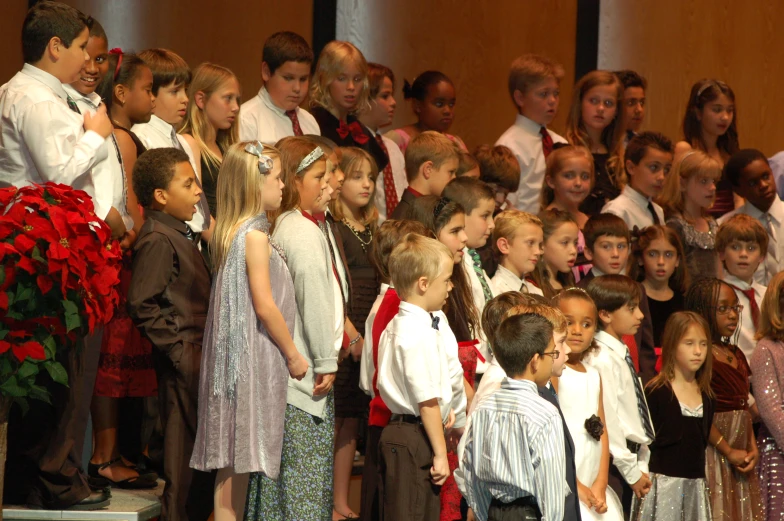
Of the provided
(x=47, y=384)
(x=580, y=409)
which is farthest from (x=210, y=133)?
(x=580, y=409)

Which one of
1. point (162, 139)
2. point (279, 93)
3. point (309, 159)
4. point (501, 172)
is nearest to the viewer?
point (309, 159)

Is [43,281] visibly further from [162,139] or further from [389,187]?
[389,187]

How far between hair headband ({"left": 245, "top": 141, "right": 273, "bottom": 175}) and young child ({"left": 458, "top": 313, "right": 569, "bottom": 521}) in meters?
1.00

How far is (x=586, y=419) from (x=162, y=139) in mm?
2110

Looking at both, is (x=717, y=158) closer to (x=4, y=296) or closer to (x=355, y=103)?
(x=355, y=103)

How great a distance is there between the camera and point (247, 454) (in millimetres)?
3814

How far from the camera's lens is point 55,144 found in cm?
386

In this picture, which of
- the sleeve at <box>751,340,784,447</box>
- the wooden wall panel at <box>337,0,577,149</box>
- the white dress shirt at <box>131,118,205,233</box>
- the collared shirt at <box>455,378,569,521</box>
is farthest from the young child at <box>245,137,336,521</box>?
the wooden wall panel at <box>337,0,577,149</box>

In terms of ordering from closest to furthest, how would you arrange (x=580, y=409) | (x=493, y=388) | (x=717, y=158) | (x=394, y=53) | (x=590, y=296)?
1. (x=493, y=388)
2. (x=580, y=409)
3. (x=590, y=296)
4. (x=717, y=158)
5. (x=394, y=53)

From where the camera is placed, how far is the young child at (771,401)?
18.2 ft

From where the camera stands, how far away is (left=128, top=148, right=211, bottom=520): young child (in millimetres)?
4062

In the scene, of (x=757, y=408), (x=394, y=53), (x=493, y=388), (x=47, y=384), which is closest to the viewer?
(x=47, y=384)

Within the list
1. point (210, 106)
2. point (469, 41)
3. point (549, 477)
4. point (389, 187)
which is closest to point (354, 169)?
point (210, 106)

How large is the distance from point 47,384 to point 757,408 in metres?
3.54
